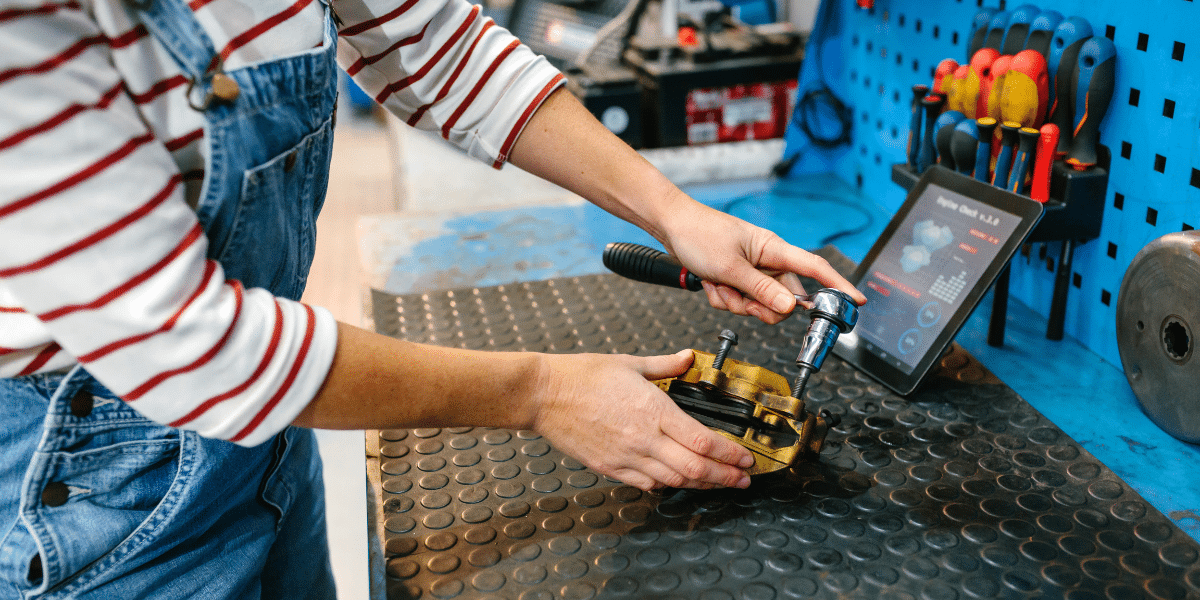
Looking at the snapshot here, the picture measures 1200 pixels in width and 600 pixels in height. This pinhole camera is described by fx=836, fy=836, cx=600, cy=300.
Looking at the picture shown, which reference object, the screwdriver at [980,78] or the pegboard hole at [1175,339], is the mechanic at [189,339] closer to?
the pegboard hole at [1175,339]

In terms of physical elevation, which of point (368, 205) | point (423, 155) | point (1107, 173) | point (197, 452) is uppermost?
point (1107, 173)

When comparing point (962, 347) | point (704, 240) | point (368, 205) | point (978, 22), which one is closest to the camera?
point (704, 240)

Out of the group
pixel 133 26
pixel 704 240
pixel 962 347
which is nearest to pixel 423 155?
pixel 704 240

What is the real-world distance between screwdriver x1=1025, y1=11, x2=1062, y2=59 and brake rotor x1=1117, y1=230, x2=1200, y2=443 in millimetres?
315

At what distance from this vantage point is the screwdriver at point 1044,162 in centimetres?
94

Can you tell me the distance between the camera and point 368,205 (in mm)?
3486

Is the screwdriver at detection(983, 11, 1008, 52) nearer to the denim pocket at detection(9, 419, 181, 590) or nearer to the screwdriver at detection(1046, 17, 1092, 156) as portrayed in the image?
the screwdriver at detection(1046, 17, 1092, 156)

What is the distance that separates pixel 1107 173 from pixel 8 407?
108cm

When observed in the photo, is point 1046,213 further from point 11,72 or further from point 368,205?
point 368,205

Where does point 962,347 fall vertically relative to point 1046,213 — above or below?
below

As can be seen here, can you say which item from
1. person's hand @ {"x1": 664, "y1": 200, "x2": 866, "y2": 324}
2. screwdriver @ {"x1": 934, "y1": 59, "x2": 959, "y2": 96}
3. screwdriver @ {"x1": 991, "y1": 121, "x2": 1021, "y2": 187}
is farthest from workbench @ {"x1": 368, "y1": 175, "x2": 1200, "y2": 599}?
screwdriver @ {"x1": 934, "y1": 59, "x2": 959, "y2": 96}

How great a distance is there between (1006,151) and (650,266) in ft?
1.41

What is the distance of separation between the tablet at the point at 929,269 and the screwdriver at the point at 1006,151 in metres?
0.05

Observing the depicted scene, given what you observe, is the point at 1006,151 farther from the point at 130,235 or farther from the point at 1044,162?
the point at 130,235
